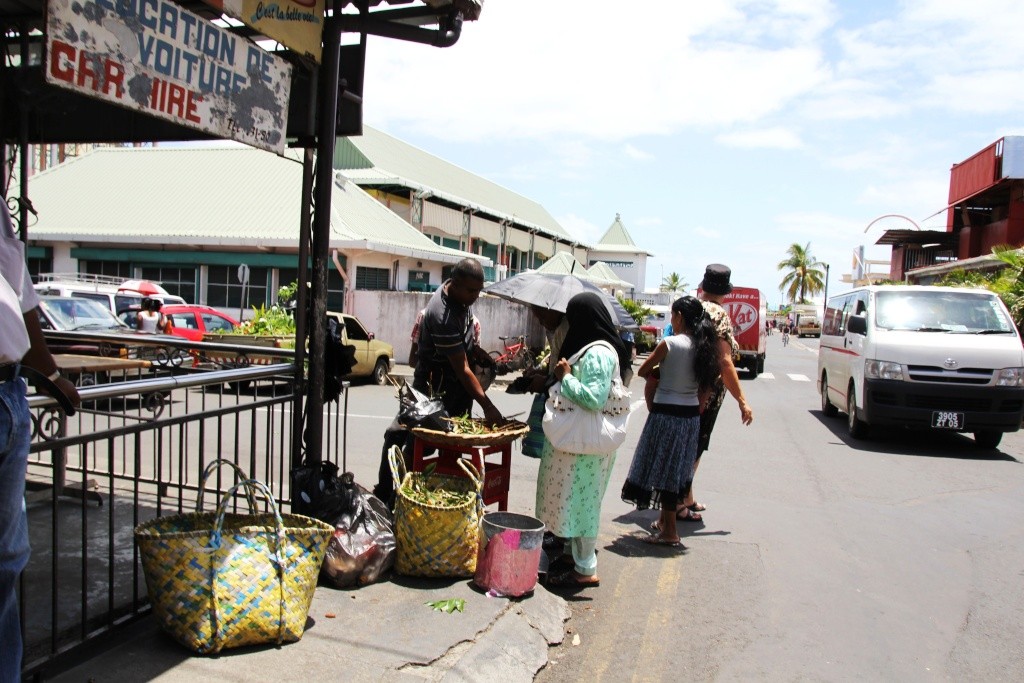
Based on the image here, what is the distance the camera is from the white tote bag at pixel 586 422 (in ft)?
15.8

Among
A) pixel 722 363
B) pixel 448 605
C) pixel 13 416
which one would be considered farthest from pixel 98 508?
pixel 722 363

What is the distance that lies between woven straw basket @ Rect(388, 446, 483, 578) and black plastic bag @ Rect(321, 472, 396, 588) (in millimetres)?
102

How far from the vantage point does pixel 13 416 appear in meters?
2.38

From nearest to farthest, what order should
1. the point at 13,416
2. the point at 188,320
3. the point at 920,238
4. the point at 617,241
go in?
the point at 13,416
the point at 188,320
the point at 920,238
the point at 617,241

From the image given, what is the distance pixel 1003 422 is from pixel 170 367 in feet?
33.4

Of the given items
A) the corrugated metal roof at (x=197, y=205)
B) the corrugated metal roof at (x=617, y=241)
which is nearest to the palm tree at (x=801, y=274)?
the corrugated metal roof at (x=617, y=241)

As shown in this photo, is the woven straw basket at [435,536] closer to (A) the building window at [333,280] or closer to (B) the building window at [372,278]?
(B) the building window at [372,278]

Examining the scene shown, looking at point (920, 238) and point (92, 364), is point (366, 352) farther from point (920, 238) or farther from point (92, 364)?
point (920, 238)

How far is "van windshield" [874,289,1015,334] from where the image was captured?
442 inches

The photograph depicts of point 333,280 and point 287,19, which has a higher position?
point 287,19

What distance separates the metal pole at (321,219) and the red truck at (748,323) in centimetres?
1989

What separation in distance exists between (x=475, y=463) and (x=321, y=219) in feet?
5.73

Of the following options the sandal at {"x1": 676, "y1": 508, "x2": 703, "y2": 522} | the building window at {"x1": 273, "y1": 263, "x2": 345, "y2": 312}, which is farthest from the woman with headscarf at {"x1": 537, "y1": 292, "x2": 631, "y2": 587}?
the building window at {"x1": 273, "y1": 263, "x2": 345, "y2": 312}

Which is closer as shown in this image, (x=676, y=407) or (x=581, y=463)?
(x=581, y=463)
